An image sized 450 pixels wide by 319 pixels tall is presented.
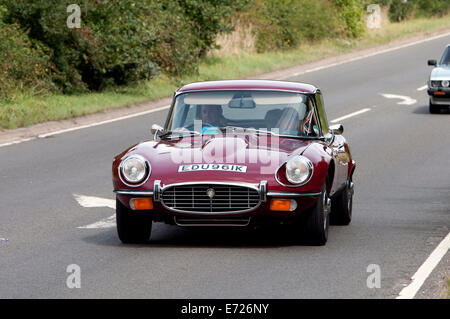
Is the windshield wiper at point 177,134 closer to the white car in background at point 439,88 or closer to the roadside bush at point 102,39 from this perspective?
the roadside bush at point 102,39

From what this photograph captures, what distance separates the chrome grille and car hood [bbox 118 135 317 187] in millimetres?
71

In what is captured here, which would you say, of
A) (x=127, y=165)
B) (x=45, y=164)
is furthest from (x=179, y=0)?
(x=127, y=165)

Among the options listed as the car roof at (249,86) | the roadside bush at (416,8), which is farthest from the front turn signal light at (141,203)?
the roadside bush at (416,8)

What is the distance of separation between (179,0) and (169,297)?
25289 millimetres

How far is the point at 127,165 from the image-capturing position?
31.3 ft

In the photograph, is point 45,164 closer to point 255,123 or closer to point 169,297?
point 255,123

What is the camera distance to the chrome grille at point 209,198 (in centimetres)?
923

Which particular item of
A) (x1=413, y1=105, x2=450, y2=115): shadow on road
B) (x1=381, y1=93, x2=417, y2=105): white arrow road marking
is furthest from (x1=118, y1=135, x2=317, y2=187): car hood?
(x1=381, y1=93, x2=417, y2=105): white arrow road marking

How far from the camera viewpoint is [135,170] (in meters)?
9.48

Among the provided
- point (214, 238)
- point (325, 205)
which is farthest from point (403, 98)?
point (325, 205)

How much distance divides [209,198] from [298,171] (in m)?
0.80

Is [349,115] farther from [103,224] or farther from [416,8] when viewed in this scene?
[416,8]

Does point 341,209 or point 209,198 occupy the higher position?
point 209,198

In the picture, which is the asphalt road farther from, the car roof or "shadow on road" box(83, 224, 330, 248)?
the car roof
